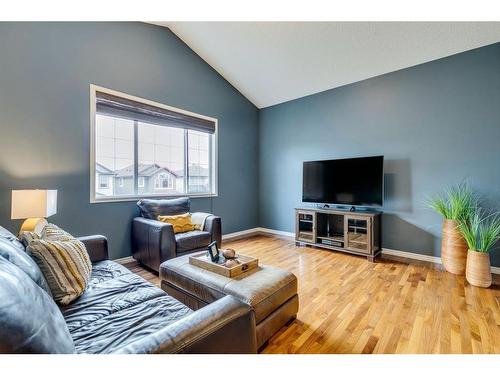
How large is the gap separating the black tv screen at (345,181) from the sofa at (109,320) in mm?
2891

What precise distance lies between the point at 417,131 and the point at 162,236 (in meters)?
3.53

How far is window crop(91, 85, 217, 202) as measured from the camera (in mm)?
3062

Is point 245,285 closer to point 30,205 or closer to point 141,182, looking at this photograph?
point 30,205

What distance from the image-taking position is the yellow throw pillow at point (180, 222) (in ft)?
10.0

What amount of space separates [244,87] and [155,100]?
5.71 feet

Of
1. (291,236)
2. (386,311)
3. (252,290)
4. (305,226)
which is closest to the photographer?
(252,290)

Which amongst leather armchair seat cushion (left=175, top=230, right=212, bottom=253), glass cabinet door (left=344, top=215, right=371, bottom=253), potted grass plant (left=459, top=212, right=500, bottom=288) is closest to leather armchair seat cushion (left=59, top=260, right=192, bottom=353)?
leather armchair seat cushion (left=175, top=230, right=212, bottom=253)

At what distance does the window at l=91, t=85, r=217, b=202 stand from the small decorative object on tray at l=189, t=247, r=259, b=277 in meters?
1.88

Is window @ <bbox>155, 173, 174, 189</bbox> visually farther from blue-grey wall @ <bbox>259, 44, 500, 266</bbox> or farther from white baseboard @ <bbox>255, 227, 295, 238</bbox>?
blue-grey wall @ <bbox>259, 44, 500, 266</bbox>

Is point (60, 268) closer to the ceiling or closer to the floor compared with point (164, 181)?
closer to the floor

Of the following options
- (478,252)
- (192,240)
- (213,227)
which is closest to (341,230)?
(478,252)

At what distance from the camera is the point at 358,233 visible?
339cm
